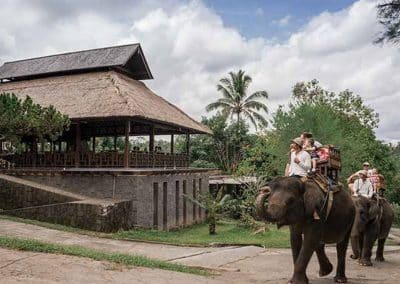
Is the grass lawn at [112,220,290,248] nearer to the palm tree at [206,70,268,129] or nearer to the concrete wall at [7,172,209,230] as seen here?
the concrete wall at [7,172,209,230]

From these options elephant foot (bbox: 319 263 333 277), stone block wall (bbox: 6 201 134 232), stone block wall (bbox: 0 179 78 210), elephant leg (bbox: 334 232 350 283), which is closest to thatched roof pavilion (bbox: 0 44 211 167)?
stone block wall (bbox: 0 179 78 210)

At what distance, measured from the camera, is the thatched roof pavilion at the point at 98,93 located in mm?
18344

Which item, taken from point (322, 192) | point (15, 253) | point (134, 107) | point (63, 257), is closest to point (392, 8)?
point (322, 192)

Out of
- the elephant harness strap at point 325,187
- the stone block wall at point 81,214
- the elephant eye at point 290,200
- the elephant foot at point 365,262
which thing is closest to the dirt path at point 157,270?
the elephant foot at point 365,262

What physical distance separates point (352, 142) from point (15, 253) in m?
22.0

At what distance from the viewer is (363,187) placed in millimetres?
10867

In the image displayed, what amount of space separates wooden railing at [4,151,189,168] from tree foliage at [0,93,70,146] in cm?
333

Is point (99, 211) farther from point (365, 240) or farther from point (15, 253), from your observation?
point (365, 240)

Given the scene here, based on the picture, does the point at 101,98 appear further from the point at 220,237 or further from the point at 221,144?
the point at 221,144

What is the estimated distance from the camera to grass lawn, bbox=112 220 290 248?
1437cm

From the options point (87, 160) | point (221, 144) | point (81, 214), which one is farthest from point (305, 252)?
point (221, 144)

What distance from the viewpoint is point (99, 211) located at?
48.1ft

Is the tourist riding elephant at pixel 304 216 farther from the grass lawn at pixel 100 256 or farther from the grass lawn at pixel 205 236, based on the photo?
the grass lawn at pixel 205 236

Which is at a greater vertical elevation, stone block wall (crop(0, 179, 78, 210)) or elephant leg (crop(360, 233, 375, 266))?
stone block wall (crop(0, 179, 78, 210))
